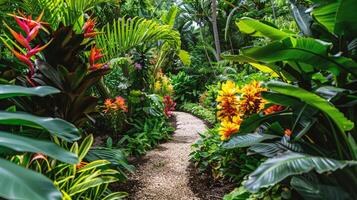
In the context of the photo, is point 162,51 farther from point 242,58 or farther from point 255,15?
point 242,58

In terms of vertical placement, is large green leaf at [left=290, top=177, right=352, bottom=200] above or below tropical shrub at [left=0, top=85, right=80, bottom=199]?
below

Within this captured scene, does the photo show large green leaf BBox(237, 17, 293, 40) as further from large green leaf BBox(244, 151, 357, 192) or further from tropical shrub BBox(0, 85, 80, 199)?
tropical shrub BBox(0, 85, 80, 199)

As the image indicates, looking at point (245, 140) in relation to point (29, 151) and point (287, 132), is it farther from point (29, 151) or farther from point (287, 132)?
point (29, 151)

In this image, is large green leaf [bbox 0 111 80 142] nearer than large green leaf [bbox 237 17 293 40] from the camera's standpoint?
Yes

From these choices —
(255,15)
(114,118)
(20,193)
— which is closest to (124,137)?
(114,118)

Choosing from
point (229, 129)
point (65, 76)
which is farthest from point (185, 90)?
point (65, 76)

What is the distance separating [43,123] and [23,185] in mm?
301

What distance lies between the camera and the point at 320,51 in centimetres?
161

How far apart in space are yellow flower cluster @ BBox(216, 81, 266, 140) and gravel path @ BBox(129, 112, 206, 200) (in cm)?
65

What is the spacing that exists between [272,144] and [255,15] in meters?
7.94

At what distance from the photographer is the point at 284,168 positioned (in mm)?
1236

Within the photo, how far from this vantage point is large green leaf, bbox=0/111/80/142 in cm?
95

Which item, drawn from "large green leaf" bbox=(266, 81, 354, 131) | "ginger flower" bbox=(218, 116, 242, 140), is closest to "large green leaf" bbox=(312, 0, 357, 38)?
"large green leaf" bbox=(266, 81, 354, 131)

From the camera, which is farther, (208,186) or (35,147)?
(208,186)
